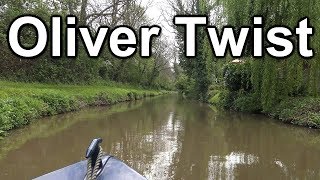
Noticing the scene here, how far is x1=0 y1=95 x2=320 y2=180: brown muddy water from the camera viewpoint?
6.80 m

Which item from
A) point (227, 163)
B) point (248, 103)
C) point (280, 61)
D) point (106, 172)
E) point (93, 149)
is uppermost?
point (280, 61)

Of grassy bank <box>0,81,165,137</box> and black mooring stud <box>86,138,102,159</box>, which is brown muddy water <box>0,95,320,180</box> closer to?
grassy bank <box>0,81,165,137</box>

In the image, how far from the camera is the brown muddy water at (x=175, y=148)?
6.80 meters

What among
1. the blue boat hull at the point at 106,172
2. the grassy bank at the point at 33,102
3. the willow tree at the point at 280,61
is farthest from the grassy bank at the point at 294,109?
the blue boat hull at the point at 106,172

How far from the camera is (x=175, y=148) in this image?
29.0ft

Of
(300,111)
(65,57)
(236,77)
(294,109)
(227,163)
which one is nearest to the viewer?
(227,163)

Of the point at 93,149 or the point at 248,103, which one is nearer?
the point at 93,149

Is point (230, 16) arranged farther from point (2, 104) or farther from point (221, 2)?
point (2, 104)

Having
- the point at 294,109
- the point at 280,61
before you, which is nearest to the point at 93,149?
the point at 280,61

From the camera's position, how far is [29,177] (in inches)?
240

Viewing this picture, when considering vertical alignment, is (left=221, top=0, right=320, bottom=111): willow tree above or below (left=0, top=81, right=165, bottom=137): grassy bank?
above

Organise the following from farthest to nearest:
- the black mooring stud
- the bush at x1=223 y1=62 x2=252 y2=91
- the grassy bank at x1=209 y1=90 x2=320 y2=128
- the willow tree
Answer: the bush at x1=223 y1=62 x2=252 y2=91 → the grassy bank at x1=209 y1=90 x2=320 y2=128 → the willow tree → the black mooring stud

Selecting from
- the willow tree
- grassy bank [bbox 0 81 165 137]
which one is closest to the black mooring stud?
grassy bank [bbox 0 81 165 137]

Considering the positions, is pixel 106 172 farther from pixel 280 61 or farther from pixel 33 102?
pixel 280 61
